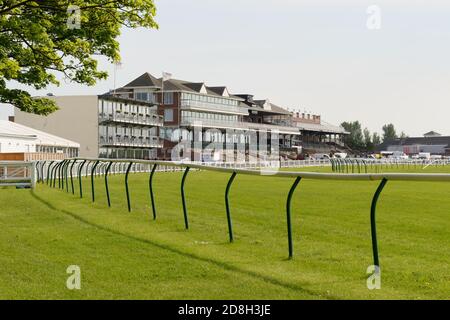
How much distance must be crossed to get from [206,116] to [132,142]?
720 inches

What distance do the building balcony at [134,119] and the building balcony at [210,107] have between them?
4294 millimetres

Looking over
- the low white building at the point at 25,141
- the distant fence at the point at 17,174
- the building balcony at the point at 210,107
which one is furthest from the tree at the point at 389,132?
the distant fence at the point at 17,174

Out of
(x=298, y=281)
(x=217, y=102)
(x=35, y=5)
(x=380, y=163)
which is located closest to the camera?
(x=298, y=281)

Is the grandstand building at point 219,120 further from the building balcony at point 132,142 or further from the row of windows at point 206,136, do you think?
the building balcony at point 132,142

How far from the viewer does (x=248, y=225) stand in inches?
458

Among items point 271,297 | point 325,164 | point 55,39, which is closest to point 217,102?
point 325,164

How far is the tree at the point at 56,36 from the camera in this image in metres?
15.3

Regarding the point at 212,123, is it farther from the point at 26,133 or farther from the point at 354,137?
the point at 354,137

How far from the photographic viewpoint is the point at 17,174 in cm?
2591

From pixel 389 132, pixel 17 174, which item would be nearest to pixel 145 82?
pixel 17 174

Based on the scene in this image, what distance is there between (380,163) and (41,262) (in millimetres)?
55627
